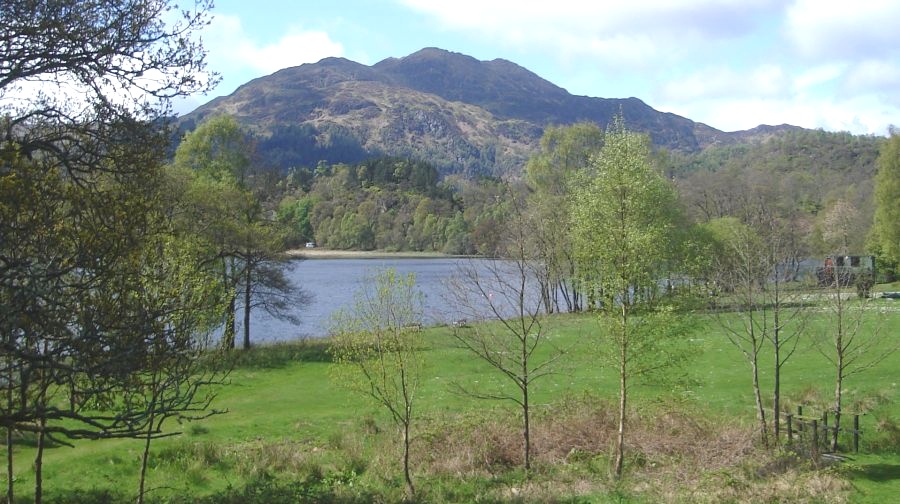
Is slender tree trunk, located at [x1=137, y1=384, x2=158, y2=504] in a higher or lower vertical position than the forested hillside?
lower

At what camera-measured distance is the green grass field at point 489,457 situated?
16.6 m

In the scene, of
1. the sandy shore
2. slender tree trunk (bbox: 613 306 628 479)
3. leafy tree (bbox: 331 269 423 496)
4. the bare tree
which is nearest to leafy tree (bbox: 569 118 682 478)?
slender tree trunk (bbox: 613 306 628 479)

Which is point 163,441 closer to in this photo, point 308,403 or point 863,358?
point 308,403

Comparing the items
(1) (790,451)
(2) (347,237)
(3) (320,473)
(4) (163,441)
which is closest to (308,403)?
(4) (163,441)

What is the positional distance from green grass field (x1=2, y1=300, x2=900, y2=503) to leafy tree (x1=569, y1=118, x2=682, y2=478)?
1233mm

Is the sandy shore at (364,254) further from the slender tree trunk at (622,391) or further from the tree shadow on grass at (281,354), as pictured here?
the slender tree trunk at (622,391)

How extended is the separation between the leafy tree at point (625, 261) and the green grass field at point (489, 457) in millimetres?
1233

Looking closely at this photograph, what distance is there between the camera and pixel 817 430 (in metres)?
19.6

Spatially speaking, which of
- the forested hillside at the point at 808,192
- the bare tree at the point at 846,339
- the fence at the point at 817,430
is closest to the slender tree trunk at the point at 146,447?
the fence at the point at 817,430

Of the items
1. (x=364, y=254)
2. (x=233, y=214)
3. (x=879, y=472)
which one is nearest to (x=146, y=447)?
(x=879, y=472)

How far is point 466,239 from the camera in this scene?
432 feet

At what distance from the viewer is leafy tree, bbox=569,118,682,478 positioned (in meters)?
18.7

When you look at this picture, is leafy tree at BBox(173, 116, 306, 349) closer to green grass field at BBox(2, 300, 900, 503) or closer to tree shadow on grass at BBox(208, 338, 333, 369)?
tree shadow on grass at BBox(208, 338, 333, 369)

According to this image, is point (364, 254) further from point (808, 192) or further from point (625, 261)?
point (625, 261)
